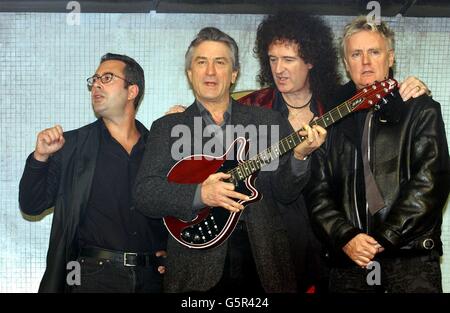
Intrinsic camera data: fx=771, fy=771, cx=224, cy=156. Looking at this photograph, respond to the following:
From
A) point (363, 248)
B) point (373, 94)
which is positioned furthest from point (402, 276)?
point (373, 94)

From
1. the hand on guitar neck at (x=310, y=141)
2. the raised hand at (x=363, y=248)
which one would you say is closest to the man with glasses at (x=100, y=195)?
the hand on guitar neck at (x=310, y=141)

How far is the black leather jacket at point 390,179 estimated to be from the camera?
3752 millimetres

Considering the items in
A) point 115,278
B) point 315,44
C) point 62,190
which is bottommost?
point 115,278

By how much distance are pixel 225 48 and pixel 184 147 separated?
0.56 m

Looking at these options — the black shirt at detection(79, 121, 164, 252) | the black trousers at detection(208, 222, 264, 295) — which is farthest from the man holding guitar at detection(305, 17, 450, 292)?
the black shirt at detection(79, 121, 164, 252)

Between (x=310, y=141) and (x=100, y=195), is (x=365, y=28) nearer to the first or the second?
(x=310, y=141)

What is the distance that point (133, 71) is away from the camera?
417 centimetres

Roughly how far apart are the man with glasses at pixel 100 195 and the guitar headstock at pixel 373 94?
1136 millimetres

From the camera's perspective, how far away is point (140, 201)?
12.9 feet

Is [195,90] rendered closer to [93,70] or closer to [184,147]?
[184,147]

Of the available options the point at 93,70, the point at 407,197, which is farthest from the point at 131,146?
the point at 407,197

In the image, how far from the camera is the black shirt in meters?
3.95

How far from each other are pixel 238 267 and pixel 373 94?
42.4 inches

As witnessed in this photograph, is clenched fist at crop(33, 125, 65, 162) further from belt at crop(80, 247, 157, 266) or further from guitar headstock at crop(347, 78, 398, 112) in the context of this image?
guitar headstock at crop(347, 78, 398, 112)
